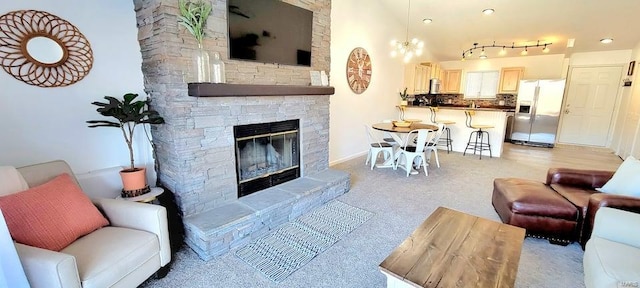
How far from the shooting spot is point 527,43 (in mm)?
6094

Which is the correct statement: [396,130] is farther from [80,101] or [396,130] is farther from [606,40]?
[606,40]

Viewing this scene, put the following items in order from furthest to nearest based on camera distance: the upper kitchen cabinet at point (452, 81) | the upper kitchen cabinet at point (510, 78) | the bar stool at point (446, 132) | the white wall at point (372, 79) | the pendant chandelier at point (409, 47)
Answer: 1. the upper kitchen cabinet at point (452, 81)
2. the upper kitchen cabinet at point (510, 78)
3. the bar stool at point (446, 132)
4. the white wall at point (372, 79)
5. the pendant chandelier at point (409, 47)

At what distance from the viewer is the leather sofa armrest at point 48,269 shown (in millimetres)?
1249

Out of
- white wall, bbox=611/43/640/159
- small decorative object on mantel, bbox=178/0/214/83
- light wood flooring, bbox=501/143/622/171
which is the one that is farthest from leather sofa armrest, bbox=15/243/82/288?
white wall, bbox=611/43/640/159

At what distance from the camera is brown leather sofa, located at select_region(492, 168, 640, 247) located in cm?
215

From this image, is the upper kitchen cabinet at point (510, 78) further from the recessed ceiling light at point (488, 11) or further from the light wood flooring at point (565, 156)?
the recessed ceiling light at point (488, 11)

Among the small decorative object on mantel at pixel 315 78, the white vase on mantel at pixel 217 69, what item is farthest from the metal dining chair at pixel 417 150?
the white vase on mantel at pixel 217 69

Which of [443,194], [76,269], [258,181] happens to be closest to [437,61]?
[443,194]

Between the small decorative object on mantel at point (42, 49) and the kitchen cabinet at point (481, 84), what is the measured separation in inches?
333

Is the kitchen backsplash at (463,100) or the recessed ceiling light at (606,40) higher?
the recessed ceiling light at (606,40)

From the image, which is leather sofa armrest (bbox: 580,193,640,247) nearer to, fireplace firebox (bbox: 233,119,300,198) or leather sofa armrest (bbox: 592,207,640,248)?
leather sofa armrest (bbox: 592,207,640,248)

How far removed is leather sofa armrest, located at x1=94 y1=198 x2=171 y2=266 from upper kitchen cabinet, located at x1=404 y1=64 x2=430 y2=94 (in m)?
6.11

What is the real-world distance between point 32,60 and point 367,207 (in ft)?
10.6

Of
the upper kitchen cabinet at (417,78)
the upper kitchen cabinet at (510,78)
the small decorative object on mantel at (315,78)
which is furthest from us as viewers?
the upper kitchen cabinet at (510,78)
